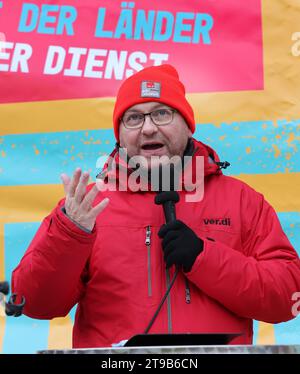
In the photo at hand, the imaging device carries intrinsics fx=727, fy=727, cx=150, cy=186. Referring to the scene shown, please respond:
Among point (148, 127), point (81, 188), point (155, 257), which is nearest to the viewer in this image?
point (81, 188)

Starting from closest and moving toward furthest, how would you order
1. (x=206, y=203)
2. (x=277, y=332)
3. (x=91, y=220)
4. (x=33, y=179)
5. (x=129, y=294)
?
1. (x=91, y=220)
2. (x=129, y=294)
3. (x=206, y=203)
4. (x=277, y=332)
5. (x=33, y=179)

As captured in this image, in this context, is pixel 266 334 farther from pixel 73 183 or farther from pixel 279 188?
pixel 73 183

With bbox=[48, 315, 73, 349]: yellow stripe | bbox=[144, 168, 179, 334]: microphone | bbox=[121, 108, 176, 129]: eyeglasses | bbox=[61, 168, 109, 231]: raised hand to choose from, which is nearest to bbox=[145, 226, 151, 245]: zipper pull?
bbox=[144, 168, 179, 334]: microphone

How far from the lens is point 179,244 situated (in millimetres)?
1935

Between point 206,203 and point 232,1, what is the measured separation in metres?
1.25

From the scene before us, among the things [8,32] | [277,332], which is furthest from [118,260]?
[8,32]

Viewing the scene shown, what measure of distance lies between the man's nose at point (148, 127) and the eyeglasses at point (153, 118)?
1 cm

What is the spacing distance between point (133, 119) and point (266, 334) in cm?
105

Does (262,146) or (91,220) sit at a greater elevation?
(262,146)

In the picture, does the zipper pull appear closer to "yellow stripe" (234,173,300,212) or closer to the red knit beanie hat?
the red knit beanie hat

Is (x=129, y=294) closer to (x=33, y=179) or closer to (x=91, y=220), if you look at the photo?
(x=91, y=220)

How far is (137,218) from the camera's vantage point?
2154mm

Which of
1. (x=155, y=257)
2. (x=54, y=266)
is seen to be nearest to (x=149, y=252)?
(x=155, y=257)

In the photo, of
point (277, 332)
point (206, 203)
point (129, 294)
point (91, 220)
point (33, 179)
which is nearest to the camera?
point (91, 220)
